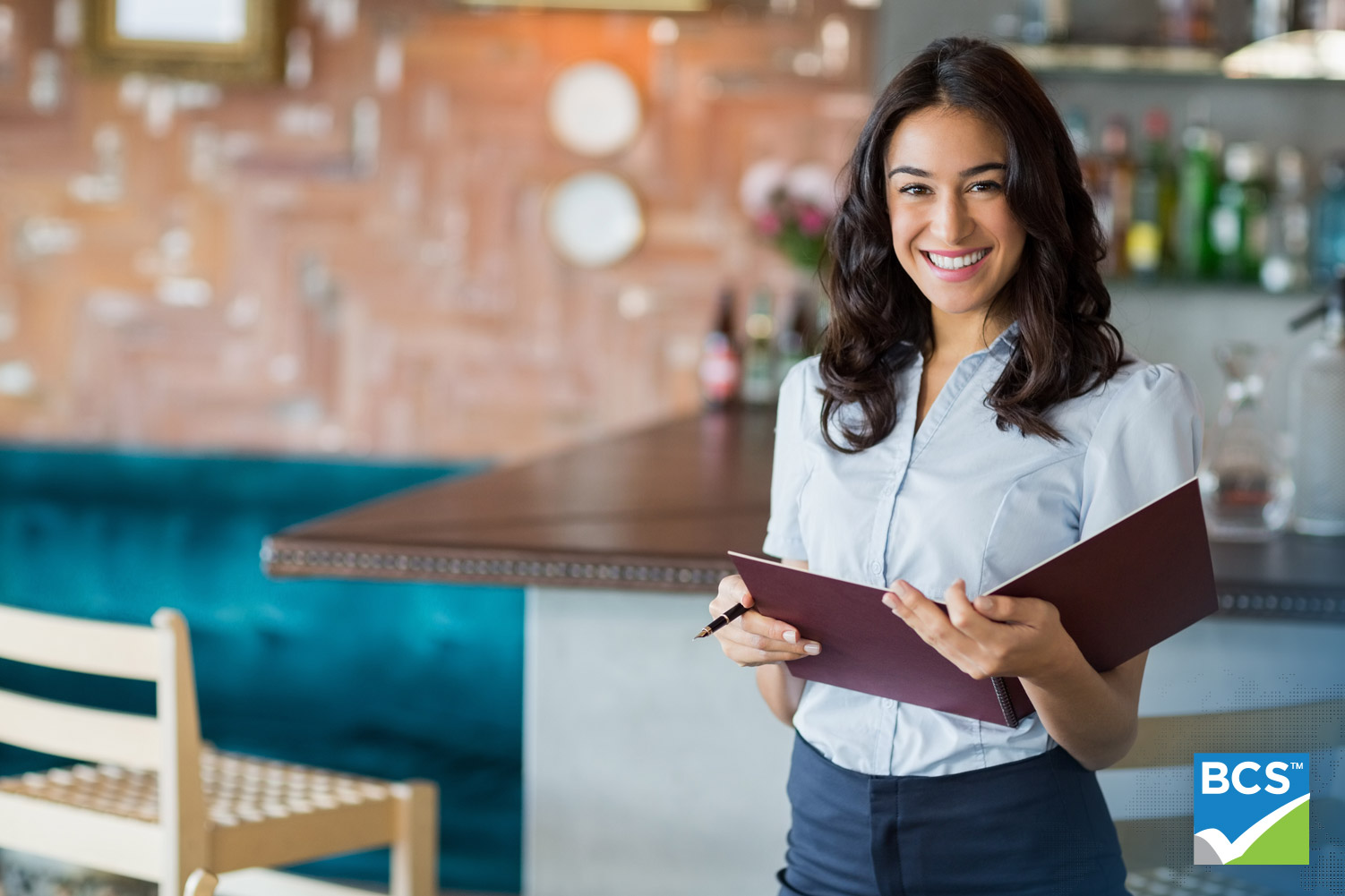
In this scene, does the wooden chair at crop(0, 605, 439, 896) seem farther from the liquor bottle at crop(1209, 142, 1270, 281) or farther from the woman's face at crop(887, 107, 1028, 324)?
the liquor bottle at crop(1209, 142, 1270, 281)

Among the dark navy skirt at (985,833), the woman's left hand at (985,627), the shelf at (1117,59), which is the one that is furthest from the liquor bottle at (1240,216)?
→ the woman's left hand at (985,627)

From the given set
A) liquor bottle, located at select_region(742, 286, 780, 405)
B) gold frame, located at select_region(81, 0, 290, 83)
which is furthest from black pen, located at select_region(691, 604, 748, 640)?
gold frame, located at select_region(81, 0, 290, 83)

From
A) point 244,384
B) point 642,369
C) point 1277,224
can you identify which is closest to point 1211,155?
point 1277,224

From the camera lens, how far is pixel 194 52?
404 cm

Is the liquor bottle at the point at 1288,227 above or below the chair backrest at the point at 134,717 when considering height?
above

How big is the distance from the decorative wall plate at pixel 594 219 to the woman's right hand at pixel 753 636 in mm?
3034

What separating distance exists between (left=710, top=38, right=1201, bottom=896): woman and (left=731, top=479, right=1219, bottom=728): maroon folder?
0.03 metres

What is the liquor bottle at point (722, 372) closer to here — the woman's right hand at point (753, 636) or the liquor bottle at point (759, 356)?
the liquor bottle at point (759, 356)

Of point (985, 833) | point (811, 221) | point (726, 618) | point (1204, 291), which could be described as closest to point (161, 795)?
point (726, 618)

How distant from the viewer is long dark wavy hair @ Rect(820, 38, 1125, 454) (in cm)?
103

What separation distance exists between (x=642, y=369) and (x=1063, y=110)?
145 cm

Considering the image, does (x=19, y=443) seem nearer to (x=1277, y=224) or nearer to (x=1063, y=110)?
(x=1063, y=110)

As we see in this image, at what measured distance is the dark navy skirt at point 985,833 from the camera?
105 centimetres

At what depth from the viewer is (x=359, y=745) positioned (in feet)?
10.9
